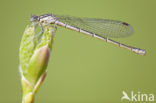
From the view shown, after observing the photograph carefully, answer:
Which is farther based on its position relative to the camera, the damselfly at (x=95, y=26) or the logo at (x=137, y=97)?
the logo at (x=137, y=97)

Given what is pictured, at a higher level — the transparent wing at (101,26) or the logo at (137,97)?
the transparent wing at (101,26)

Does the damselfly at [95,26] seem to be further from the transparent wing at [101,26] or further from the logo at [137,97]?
the logo at [137,97]

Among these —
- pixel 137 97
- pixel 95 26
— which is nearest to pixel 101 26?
pixel 95 26

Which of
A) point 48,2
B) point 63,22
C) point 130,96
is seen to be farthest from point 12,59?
point 130,96

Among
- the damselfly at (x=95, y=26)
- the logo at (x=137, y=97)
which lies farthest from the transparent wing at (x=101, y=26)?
the logo at (x=137, y=97)

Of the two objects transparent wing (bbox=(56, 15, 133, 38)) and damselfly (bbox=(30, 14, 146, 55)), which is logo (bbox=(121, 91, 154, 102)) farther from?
transparent wing (bbox=(56, 15, 133, 38))

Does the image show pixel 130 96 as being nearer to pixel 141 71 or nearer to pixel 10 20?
pixel 141 71
